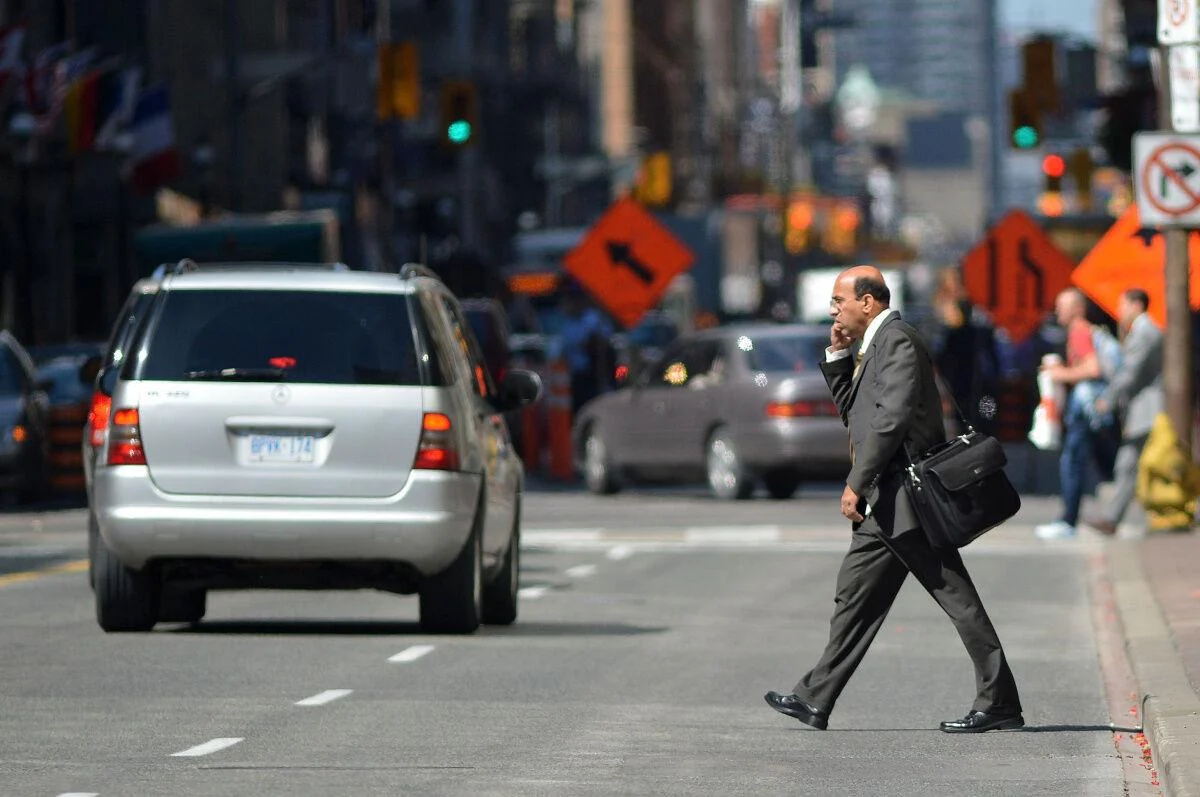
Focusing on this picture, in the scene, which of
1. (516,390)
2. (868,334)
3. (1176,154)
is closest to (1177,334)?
(1176,154)

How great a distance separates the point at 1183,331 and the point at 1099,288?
1092 mm

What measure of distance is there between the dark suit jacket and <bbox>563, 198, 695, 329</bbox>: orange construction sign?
82.4ft

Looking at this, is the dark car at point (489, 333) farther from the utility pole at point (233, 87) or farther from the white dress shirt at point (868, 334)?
the white dress shirt at point (868, 334)

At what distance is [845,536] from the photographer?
76.5ft

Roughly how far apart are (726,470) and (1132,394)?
670 cm

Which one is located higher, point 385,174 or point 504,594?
point 385,174

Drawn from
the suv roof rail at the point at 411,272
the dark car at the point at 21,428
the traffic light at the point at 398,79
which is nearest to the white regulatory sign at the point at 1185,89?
the suv roof rail at the point at 411,272

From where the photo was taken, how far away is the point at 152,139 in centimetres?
4766

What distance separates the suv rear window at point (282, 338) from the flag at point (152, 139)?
3348 cm

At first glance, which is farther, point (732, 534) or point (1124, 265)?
point (1124, 265)

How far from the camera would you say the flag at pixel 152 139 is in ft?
156

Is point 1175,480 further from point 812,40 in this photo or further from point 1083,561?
point 812,40

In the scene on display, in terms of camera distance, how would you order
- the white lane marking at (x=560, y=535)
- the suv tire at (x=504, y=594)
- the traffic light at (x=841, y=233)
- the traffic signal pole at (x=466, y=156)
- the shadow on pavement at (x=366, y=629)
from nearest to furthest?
the shadow on pavement at (x=366, y=629) < the suv tire at (x=504, y=594) < the white lane marking at (x=560, y=535) < the traffic signal pole at (x=466, y=156) < the traffic light at (x=841, y=233)

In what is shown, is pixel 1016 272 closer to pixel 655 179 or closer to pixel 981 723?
pixel 981 723
